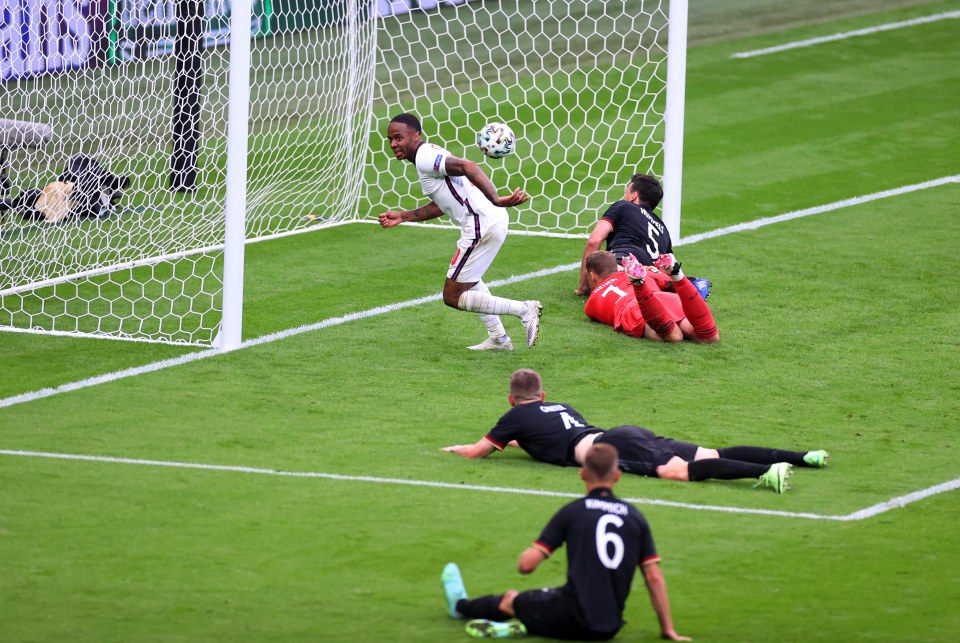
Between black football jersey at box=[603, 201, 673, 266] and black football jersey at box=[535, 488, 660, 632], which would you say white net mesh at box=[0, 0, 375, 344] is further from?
black football jersey at box=[535, 488, 660, 632]

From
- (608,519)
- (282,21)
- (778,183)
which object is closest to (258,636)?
(608,519)

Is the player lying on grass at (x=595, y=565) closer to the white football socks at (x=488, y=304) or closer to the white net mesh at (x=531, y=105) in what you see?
the white football socks at (x=488, y=304)

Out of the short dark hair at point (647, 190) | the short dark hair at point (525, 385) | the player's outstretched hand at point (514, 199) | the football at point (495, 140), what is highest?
the football at point (495, 140)

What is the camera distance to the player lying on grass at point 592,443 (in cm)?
889

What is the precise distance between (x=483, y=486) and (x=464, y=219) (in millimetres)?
3426

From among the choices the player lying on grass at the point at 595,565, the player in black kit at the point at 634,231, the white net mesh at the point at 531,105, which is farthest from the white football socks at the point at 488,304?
the player lying on grass at the point at 595,565

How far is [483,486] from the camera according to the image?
28.4 feet

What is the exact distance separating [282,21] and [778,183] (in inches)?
234

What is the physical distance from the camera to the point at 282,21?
16.7 m

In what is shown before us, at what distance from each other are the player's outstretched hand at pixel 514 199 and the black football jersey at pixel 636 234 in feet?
7.07

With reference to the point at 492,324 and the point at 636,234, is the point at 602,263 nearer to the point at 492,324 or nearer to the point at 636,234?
the point at 636,234

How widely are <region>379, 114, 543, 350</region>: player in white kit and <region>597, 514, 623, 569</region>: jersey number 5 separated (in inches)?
206

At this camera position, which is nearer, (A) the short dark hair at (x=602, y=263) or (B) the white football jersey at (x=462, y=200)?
(B) the white football jersey at (x=462, y=200)

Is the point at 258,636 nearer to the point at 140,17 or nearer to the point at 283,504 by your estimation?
the point at 283,504
